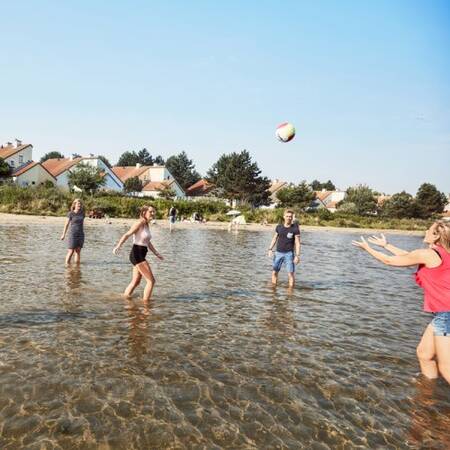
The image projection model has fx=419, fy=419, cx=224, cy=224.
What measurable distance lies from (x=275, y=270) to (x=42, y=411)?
8.29 m

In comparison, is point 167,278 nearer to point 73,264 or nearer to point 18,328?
point 73,264

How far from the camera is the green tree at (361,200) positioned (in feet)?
302

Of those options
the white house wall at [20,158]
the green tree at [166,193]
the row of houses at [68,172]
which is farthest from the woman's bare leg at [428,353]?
the green tree at [166,193]

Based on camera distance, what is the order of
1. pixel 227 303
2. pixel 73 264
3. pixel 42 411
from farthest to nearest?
pixel 73 264 → pixel 227 303 → pixel 42 411

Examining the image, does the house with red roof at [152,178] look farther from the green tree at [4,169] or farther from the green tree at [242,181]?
the green tree at [4,169]

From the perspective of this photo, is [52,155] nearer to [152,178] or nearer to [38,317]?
[152,178]

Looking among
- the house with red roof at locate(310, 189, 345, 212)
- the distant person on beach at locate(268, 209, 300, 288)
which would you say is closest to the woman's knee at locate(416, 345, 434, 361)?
the distant person on beach at locate(268, 209, 300, 288)

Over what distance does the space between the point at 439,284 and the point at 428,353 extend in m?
1.08

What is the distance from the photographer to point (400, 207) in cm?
9081

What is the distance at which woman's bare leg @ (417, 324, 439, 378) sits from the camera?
17.0 ft

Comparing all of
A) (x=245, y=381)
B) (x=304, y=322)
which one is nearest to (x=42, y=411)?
(x=245, y=381)

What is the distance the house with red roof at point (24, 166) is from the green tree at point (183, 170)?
50.8 meters

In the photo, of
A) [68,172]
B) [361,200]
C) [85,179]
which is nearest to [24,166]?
[68,172]

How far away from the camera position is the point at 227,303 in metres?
9.77
